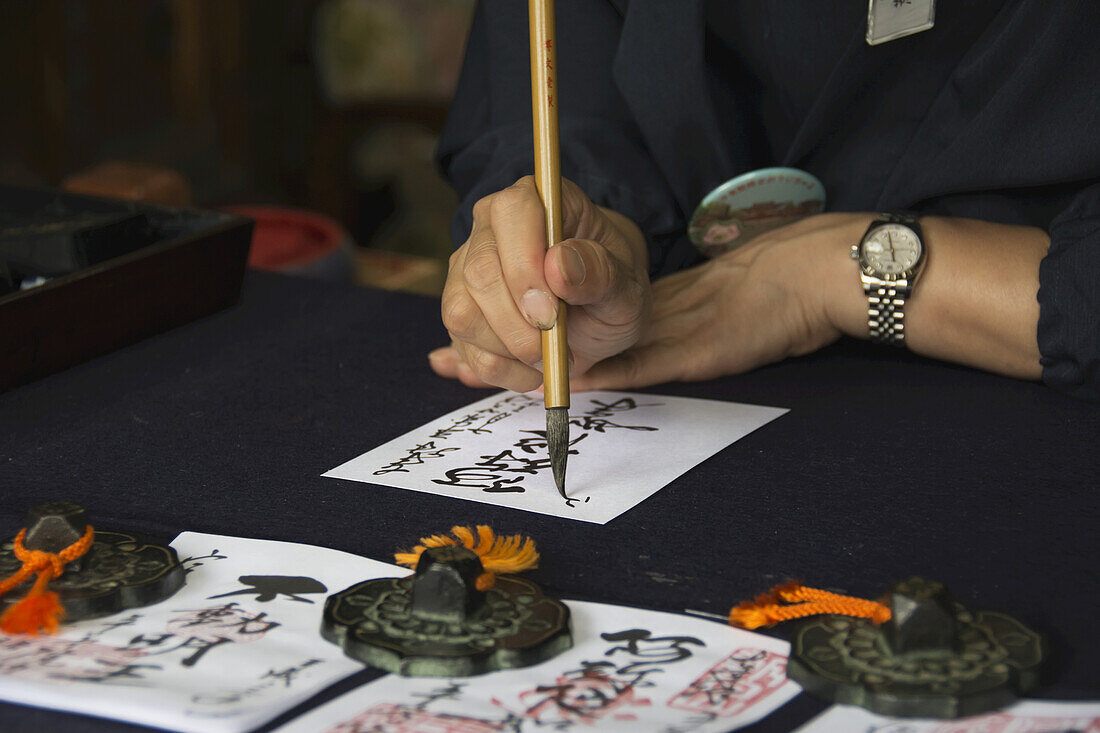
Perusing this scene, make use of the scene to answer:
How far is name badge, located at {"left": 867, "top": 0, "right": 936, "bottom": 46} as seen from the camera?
35.6 inches

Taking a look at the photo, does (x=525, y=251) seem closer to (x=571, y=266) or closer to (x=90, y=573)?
(x=571, y=266)

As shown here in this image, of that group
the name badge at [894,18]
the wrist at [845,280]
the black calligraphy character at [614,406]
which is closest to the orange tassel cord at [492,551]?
the black calligraphy character at [614,406]

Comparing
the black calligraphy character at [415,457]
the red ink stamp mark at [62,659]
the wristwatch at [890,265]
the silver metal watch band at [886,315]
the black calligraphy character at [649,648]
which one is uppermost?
the wristwatch at [890,265]

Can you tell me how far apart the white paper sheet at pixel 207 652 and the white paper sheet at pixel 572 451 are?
0.12 m

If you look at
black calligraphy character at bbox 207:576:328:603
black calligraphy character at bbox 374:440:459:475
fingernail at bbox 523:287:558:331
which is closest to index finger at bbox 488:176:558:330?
fingernail at bbox 523:287:558:331

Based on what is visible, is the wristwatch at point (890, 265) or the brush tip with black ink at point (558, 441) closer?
the brush tip with black ink at point (558, 441)

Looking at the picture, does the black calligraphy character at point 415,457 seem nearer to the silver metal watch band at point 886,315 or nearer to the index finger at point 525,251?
the index finger at point 525,251

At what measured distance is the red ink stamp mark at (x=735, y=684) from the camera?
46 cm

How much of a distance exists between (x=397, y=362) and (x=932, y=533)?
487mm

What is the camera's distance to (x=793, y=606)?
522 mm

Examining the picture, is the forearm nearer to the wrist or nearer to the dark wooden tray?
the wrist

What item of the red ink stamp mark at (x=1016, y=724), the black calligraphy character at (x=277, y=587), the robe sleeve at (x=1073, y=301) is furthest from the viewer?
the robe sleeve at (x=1073, y=301)

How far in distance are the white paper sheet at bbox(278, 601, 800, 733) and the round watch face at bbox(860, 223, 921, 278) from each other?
0.42 meters

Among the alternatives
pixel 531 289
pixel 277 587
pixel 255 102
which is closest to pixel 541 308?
pixel 531 289
